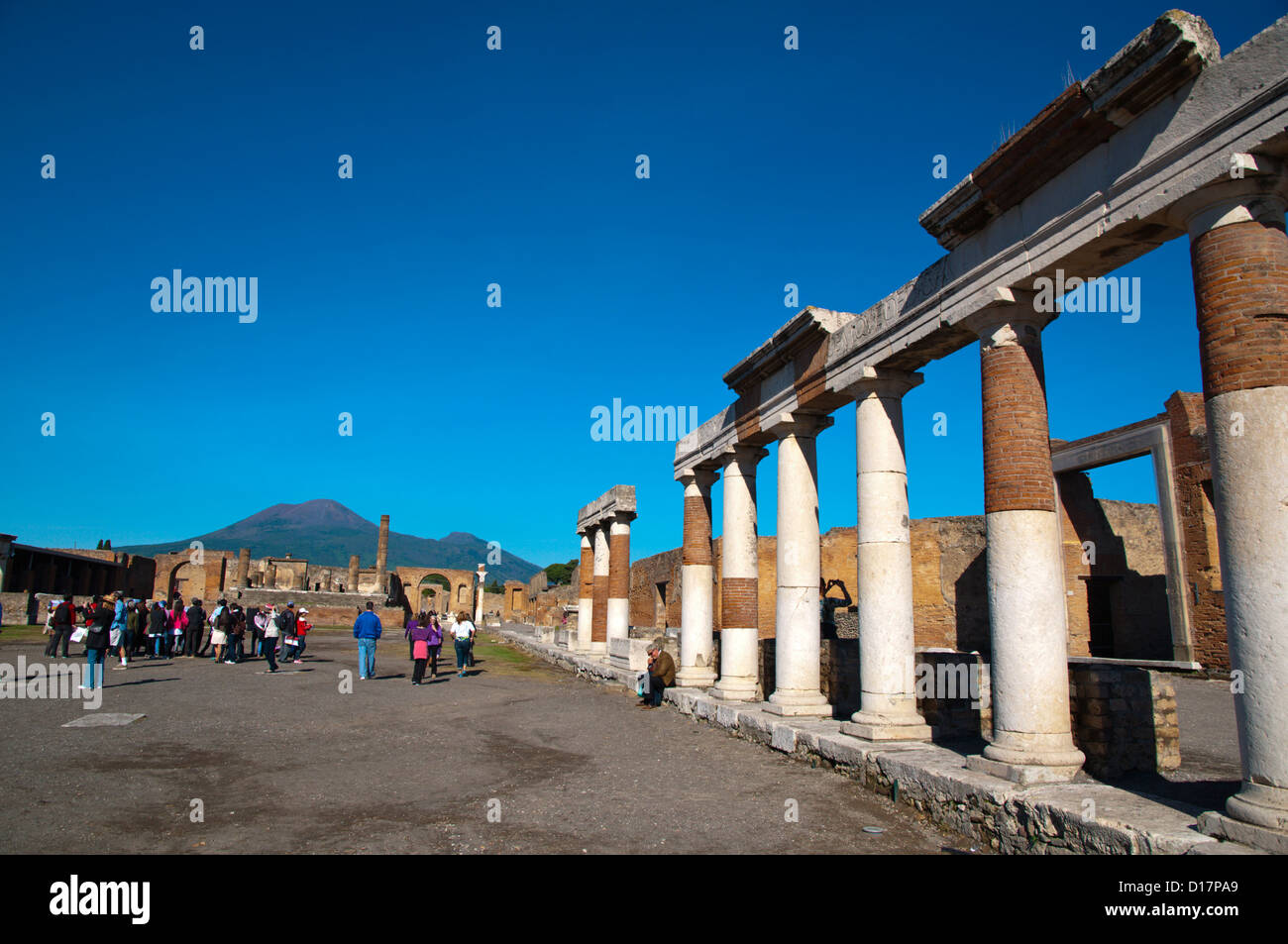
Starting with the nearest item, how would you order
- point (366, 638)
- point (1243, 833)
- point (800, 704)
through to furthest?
point (1243, 833), point (800, 704), point (366, 638)

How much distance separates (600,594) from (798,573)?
11830 mm

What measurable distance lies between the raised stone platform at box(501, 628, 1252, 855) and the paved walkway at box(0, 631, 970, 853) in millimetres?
236

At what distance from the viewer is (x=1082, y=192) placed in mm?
6320

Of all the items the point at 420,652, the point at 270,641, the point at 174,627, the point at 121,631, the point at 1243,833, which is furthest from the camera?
the point at 174,627

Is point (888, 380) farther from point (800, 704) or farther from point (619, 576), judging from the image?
point (619, 576)

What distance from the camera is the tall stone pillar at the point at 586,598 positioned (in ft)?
76.4

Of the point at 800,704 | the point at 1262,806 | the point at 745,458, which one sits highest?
the point at 745,458

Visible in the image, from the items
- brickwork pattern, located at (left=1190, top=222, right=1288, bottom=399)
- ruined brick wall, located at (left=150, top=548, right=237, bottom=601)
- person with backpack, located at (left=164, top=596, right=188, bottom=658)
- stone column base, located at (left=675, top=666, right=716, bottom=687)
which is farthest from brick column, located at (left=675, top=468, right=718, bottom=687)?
ruined brick wall, located at (left=150, top=548, right=237, bottom=601)

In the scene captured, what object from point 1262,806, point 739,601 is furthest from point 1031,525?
point 739,601

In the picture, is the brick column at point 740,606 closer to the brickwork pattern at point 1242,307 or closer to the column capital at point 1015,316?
the column capital at point 1015,316

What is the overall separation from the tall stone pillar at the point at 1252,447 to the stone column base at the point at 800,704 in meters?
5.85

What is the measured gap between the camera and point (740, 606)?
1230cm

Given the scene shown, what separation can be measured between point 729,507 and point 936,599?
14732 millimetres

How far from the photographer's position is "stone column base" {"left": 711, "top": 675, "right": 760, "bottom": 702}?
39.2 feet
